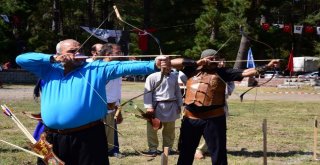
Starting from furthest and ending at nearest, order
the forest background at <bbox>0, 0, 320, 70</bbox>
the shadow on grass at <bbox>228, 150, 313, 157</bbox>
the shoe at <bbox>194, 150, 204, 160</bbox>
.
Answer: the forest background at <bbox>0, 0, 320, 70</bbox> → the shadow on grass at <bbox>228, 150, 313, 157</bbox> → the shoe at <bbox>194, 150, 204, 160</bbox>

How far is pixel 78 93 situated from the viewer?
4.43 meters

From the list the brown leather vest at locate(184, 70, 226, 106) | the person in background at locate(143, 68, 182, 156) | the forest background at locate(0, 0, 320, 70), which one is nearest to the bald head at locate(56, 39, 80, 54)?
the brown leather vest at locate(184, 70, 226, 106)

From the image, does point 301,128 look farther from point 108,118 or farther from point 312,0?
point 312,0

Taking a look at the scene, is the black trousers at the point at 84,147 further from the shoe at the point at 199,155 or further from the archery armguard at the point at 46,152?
the shoe at the point at 199,155

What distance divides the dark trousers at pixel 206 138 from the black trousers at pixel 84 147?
5.66 feet

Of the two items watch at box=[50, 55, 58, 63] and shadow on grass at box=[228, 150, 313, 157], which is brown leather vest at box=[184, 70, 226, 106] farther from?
shadow on grass at box=[228, 150, 313, 157]

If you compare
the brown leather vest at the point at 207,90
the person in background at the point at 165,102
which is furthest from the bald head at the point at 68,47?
the person in background at the point at 165,102

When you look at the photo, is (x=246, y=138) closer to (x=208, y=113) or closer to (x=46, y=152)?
(x=208, y=113)

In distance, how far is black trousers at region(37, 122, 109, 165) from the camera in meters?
4.49

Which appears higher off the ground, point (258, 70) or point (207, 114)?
point (258, 70)

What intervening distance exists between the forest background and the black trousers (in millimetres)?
17747

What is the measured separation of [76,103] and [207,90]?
2094mm

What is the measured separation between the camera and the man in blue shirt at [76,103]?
443cm

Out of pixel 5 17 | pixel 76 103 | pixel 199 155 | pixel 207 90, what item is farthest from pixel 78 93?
pixel 5 17
